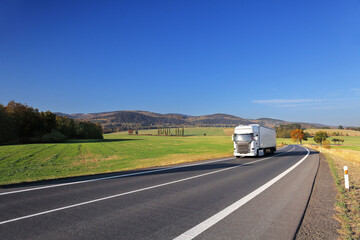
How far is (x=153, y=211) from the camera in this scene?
5.88 metres

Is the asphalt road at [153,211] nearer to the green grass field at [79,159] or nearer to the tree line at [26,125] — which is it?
the green grass field at [79,159]

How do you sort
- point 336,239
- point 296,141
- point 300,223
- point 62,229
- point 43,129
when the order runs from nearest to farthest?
1. point 336,239
2. point 62,229
3. point 300,223
4. point 43,129
5. point 296,141

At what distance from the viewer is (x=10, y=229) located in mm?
4672

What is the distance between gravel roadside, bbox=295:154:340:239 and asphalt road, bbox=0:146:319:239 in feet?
0.63

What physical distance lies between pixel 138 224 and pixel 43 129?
7684 cm

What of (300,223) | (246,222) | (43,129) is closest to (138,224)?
(246,222)

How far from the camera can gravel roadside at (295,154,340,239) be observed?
4545 mm

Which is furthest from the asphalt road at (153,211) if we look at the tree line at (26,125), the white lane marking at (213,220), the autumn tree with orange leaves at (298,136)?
the autumn tree with orange leaves at (298,136)

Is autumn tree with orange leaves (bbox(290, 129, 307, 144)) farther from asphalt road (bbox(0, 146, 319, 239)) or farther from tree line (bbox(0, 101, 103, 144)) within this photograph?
asphalt road (bbox(0, 146, 319, 239))

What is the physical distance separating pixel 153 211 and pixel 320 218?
13.1 feet

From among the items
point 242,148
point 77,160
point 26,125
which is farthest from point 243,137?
point 26,125

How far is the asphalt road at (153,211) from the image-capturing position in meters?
4.53

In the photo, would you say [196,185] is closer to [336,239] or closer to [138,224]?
[138,224]

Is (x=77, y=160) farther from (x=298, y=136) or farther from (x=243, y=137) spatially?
(x=298, y=136)
